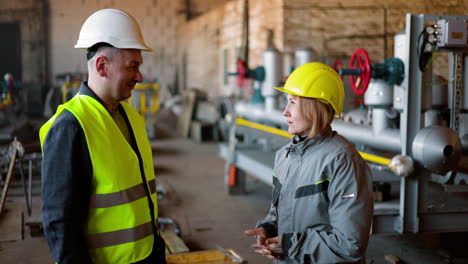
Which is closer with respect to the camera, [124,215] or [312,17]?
[124,215]

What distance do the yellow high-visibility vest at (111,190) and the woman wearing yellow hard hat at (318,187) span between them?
44 centimetres

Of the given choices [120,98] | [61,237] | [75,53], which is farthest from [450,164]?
[75,53]

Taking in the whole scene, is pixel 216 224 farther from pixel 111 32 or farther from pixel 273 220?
pixel 111 32

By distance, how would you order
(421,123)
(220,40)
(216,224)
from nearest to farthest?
(421,123) → (216,224) → (220,40)

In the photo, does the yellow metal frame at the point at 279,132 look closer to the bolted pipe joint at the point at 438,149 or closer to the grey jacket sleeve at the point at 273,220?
the bolted pipe joint at the point at 438,149

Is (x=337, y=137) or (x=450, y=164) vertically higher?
(x=337, y=137)

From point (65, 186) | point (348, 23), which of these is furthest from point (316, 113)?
point (348, 23)

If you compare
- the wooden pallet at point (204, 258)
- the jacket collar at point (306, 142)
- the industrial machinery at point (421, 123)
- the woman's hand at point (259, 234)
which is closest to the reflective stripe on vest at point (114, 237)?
the woman's hand at point (259, 234)

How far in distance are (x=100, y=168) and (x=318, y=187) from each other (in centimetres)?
72

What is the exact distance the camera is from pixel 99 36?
1.67 m

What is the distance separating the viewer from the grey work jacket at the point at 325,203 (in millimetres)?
1573

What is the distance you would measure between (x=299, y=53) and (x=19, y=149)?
3.23 metres

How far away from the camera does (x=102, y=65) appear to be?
1660mm

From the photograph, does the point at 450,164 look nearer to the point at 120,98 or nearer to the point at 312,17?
the point at 120,98
